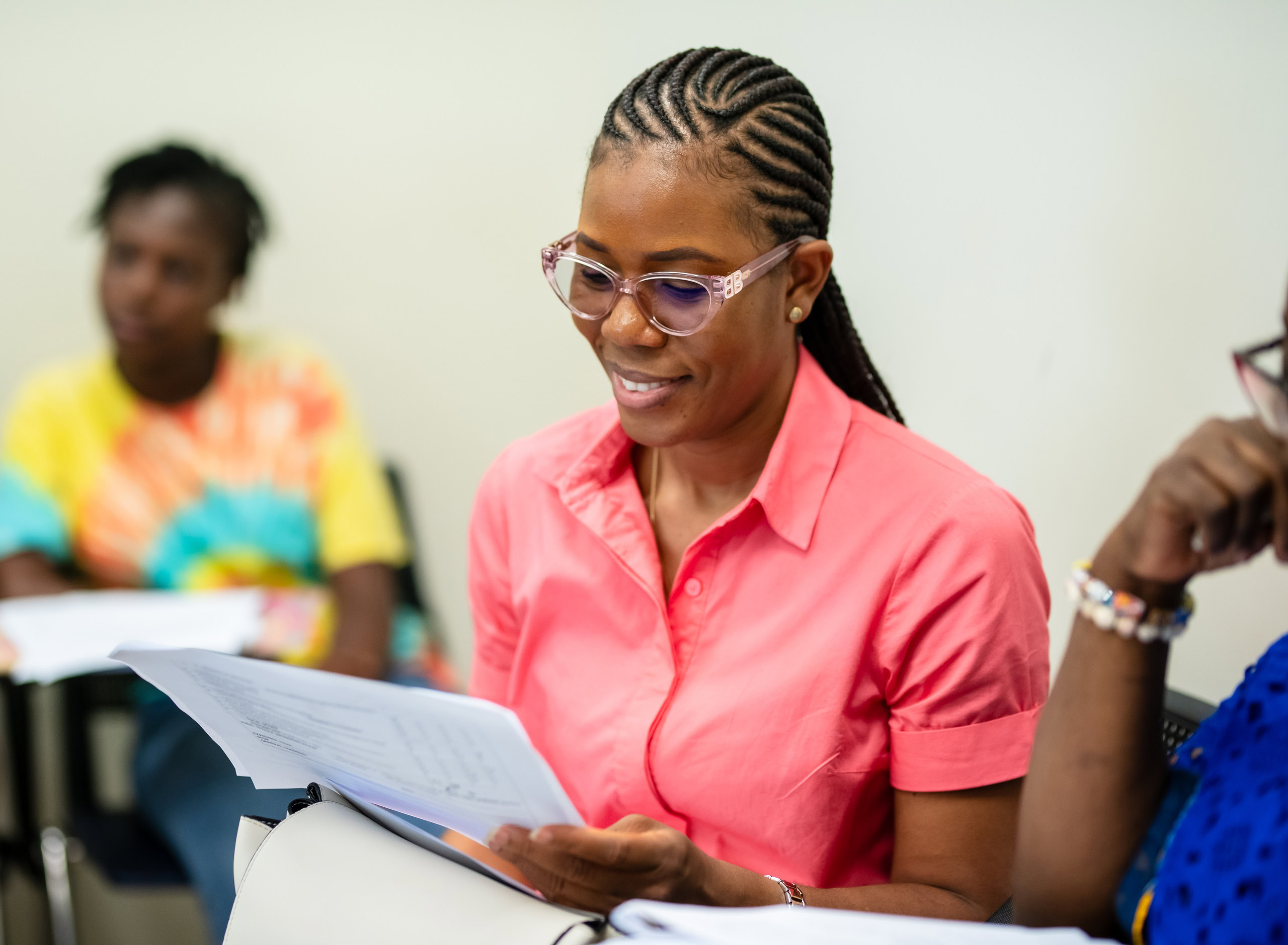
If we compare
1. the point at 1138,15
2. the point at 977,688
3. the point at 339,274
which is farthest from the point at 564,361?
the point at 977,688

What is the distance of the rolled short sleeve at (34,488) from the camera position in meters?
2.01

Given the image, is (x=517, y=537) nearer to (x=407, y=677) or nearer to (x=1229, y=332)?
(x=1229, y=332)

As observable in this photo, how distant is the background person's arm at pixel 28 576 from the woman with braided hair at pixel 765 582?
1.28 m

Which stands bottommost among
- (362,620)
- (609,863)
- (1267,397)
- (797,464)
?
(362,620)

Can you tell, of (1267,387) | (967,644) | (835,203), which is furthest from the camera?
(835,203)

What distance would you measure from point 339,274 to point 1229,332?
165cm

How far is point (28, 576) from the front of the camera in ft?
6.52

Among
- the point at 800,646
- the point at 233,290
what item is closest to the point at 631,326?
the point at 800,646

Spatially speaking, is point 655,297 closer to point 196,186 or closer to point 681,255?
point 681,255

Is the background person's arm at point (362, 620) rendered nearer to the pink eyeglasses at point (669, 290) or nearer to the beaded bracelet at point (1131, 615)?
the pink eyeglasses at point (669, 290)

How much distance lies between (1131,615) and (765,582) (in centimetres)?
38

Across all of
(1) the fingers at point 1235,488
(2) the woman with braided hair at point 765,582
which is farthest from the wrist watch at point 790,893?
(1) the fingers at point 1235,488

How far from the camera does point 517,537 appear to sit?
1237 millimetres

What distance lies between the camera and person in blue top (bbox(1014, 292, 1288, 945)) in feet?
2.21
